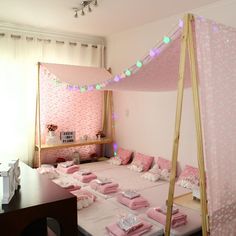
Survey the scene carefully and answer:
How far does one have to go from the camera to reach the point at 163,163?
358 centimetres


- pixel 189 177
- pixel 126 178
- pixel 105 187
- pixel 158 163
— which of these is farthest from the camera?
pixel 158 163

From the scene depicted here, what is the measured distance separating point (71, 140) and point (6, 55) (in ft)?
5.09

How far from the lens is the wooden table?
148cm

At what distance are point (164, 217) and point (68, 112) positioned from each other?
2576 mm

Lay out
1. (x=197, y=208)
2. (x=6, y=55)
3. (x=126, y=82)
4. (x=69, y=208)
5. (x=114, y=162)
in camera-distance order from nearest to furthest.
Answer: (x=69, y=208)
(x=197, y=208)
(x=126, y=82)
(x=6, y=55)
(x=114, y=162)

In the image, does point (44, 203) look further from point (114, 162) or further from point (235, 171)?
point (114, 162)

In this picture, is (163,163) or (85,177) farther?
(163,163)

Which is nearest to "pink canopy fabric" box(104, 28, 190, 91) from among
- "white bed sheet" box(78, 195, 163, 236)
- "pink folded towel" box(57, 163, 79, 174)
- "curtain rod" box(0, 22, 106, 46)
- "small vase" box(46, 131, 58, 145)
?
"white bed sheet" box(78, 195, 163, 236)

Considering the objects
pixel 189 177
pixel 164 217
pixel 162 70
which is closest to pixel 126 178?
pixel 189 177

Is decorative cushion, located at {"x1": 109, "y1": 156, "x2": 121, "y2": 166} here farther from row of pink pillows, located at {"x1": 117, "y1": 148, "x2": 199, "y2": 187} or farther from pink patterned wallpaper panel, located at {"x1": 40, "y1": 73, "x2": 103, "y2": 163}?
pink patterned wallpaper panel, located at {"x1": 40, "y1": 73, "x2": 103, "y2": 163}

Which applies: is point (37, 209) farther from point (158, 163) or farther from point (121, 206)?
point (158, 163)

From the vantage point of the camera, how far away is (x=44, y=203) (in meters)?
1.58

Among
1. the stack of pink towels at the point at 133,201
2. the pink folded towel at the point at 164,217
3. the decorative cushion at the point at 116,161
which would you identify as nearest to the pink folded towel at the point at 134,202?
the stack of pink towels at the point at 133,201

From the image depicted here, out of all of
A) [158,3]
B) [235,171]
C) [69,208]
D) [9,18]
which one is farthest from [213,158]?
[9,18]
